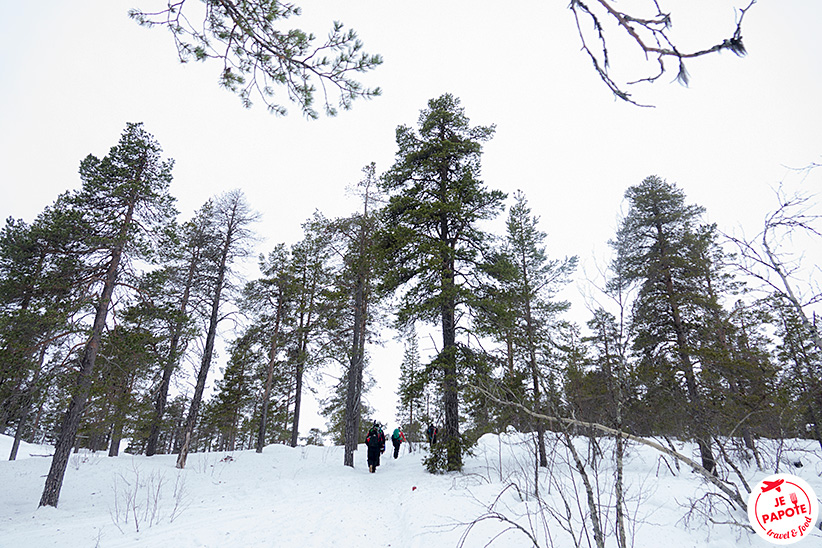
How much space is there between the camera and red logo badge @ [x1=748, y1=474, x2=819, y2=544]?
277 cm

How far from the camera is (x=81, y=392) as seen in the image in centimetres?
840

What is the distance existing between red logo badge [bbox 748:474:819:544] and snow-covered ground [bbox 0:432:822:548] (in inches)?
28.4

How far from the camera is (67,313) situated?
333 inches

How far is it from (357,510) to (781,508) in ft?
20.3

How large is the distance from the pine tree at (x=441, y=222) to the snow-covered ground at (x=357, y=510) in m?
2.86

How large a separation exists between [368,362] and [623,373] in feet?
53.5

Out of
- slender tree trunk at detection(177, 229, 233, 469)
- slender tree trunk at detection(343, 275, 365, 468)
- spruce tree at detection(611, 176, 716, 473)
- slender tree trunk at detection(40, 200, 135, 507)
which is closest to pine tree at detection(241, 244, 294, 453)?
slender tree trunk at detection(177, 229, 233, 469)

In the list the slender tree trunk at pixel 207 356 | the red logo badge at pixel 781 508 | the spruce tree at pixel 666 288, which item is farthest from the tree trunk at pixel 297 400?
the red logo badge at pixel 781 508

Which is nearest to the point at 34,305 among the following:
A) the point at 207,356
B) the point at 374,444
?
the point at 207,356

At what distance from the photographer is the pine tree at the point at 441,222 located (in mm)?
9961

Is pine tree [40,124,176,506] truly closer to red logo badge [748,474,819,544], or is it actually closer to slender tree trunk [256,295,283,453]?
slender tree trunk [256,295,283,453]

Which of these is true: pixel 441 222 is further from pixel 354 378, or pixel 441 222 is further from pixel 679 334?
pixel 679 334

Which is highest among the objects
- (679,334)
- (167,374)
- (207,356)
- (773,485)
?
(679,334)

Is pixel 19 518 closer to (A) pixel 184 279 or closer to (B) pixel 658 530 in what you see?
(A) pixel 184 279
